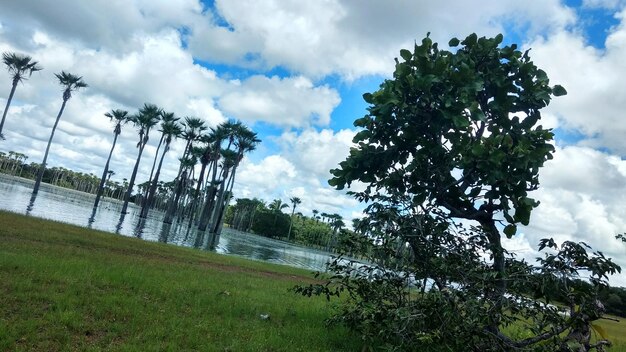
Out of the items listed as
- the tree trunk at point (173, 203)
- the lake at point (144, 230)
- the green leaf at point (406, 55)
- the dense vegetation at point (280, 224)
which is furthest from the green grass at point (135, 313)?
the dense vegetation at point (280, 224)

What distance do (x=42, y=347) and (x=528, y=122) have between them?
363 inches

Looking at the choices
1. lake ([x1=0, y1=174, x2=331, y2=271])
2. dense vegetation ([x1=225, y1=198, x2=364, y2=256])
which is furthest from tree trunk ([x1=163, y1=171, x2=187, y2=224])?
dense vegetation ([x1=225, y1=198, x2=364, y2=256])

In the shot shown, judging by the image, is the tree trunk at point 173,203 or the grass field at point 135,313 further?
the tree trunk at point 173,203

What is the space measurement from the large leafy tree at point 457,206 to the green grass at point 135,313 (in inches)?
64.2

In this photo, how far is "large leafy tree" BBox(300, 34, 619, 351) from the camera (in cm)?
632

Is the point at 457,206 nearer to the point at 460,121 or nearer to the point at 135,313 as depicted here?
the point at 460,121

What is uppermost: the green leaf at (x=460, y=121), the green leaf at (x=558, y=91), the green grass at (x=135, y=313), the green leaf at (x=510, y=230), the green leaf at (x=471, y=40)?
the green leaf at (x=471, y=40)

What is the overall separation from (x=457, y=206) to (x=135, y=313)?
22.7ft

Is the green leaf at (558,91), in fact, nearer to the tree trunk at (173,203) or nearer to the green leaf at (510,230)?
the green leaf at (510,230)

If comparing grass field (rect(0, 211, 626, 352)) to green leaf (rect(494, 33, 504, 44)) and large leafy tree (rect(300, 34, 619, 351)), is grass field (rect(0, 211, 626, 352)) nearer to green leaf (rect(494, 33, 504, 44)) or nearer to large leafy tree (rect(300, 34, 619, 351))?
large leafy tree (rect(300, 34, 619, 351))

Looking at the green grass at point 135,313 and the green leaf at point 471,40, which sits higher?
the green leaf at point 471,40

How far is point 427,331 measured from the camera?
6656 mm

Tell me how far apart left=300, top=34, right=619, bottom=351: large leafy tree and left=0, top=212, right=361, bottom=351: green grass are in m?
1.63

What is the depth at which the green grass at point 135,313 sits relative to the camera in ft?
22.5
